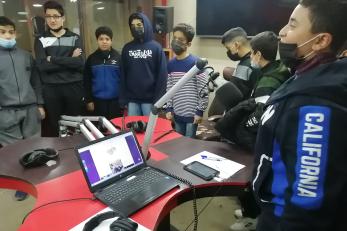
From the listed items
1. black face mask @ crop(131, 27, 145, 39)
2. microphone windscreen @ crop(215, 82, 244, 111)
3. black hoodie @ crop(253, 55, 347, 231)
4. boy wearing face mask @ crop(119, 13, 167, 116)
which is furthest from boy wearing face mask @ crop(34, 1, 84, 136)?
black hoodie @ crop(253, 55, 347, 231)

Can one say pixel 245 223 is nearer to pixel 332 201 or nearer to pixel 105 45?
pixel 332 201

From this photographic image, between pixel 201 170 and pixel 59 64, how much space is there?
70.7 inches

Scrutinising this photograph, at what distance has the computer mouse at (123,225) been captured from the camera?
0.94 metres

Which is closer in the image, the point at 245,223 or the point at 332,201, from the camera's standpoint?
the point at 332,201

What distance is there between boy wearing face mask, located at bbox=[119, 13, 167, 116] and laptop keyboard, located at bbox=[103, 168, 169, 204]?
134 centimetres

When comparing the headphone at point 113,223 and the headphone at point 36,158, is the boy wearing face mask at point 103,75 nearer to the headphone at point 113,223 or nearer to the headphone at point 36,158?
the headphone at point 36,158

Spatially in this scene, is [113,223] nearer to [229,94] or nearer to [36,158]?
[36,158]

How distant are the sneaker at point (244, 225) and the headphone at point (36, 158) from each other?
1441mm

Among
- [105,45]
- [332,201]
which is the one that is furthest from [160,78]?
[332,201]

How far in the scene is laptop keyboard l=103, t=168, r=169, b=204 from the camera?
3.86 feet

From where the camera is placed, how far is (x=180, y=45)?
8.18 ft

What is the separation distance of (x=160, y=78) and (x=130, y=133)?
134cm

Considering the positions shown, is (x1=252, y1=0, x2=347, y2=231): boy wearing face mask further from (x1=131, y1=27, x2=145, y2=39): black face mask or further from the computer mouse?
(x1=131, y1=27, x2=145, y2=39): black face mask

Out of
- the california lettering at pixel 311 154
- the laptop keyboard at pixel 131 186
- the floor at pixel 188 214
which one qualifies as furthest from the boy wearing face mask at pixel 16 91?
the california lettering at pixel 311 154
